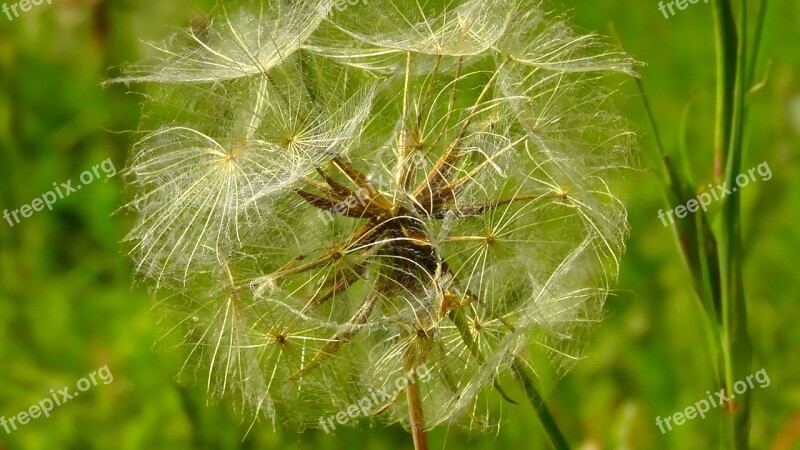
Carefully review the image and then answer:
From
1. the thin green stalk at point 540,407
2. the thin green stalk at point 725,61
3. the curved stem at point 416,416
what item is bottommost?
the thin green stalk at point 540,407

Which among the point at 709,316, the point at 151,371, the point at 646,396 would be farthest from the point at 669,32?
the point at 709,316

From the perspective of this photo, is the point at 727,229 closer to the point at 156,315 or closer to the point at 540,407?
the point at 540,407

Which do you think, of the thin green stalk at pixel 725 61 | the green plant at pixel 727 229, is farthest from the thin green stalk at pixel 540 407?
the thin green stalk at pixel 725 61

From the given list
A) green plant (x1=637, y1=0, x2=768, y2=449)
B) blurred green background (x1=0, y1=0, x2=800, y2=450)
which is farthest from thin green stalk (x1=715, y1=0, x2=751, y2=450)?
blurred green background (x1=0, y1=0, x2=800, y2=450)

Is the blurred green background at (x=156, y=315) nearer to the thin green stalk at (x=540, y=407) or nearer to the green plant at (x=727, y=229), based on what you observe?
the thin green stalk at (x=540, y=407)

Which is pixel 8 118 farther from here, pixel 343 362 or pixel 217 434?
pixel 343 362

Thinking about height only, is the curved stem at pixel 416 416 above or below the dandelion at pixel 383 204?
below
